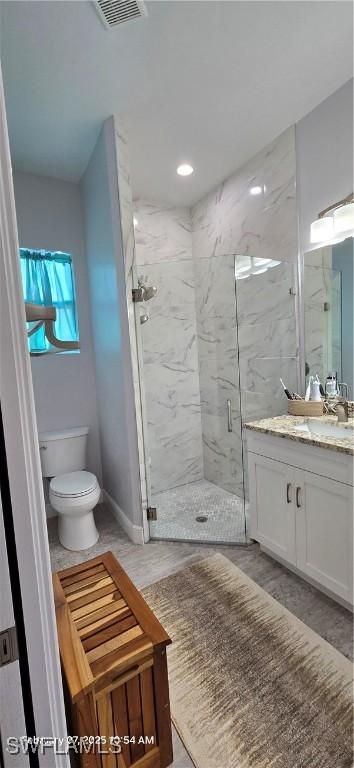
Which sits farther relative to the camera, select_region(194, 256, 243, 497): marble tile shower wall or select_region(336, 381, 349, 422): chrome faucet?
select_region(194, 256, 243, 497): marble tile shower wall

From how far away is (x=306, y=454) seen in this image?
169 centimetres

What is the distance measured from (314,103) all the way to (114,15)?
1.25 metres

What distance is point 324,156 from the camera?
2.03 metres

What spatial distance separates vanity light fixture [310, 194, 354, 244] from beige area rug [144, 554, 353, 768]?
2082mm

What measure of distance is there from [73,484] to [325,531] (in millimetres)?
1623

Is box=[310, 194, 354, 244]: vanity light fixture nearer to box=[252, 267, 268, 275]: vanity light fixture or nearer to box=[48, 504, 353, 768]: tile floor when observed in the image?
box=[252, 267, 268, 275]: vanity light fixture

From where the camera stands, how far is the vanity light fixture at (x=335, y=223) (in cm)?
190

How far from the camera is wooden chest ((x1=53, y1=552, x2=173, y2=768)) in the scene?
35.7 inches

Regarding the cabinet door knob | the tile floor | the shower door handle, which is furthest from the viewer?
the shower door handle

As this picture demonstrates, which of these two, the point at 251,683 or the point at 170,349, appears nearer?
the point at 251,683

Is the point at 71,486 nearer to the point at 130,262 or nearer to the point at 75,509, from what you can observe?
the point at 75,509

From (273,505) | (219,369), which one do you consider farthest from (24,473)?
(219,369)

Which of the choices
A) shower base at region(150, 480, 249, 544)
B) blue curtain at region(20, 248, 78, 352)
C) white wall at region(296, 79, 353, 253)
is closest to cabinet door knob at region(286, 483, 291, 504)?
shower base at region(150, 480, 249, 544)

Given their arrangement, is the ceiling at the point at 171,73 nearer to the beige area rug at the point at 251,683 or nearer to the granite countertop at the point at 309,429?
the granite countertop at the point at 309,429
